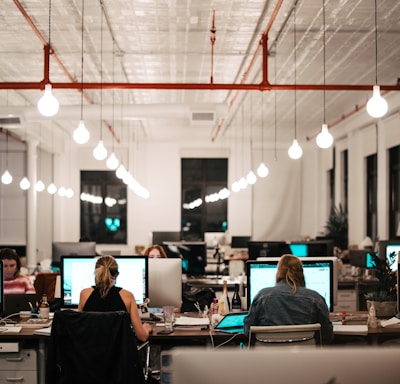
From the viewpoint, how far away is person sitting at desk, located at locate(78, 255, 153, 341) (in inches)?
170

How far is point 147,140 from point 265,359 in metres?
17.2

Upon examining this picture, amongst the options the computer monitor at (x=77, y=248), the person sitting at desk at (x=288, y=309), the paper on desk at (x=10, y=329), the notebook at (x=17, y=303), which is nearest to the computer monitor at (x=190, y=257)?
the computer monitor at (x=77, y=248)

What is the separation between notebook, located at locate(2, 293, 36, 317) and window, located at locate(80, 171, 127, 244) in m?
12.9

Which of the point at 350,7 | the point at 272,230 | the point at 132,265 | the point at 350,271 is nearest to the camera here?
the point at 132,265

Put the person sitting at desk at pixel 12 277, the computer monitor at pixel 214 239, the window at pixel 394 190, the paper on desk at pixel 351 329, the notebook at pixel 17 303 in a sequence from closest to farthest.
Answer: the paper on desk at pixel 351 329, the notebook at pixel 17 303, the person sitting at desk at pixel 12 277, the window at pixel 394 190, the computer monitor at pixel 214 239

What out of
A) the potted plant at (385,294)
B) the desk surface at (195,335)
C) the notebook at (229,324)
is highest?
the potted plant at (385,294)

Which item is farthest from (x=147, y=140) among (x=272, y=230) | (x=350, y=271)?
(x=350, y=271)

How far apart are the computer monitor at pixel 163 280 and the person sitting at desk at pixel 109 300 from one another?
99cm

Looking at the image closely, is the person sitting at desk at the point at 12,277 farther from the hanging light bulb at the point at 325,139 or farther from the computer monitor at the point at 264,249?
the hanging light bulb at the point at 325,139

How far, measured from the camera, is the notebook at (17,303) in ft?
17.9

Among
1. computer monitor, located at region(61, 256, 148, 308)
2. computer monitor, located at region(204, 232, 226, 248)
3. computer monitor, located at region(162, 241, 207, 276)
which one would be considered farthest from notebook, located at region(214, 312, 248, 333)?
computer monitor, located at region(204, 232, 226, 248)

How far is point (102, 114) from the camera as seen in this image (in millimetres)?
10508

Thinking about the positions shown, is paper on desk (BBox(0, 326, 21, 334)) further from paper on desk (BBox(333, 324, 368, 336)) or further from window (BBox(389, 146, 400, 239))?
window (BBox(389, 146, 400, 239))

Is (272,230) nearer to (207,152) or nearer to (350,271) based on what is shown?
(207,152)
